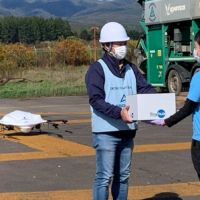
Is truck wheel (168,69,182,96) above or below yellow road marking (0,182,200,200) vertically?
above

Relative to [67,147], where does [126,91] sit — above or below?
above

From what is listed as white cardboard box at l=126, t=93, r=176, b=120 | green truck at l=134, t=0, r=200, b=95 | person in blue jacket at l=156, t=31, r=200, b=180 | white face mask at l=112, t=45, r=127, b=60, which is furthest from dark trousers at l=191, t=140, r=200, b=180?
green truck at l=134, t=0, r=200, b=95

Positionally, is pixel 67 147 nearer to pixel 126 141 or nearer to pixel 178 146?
pixel 178 146

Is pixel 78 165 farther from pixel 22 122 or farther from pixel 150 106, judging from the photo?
pixel 150 106

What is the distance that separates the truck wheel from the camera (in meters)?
18.9

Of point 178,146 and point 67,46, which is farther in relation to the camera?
point 67,46

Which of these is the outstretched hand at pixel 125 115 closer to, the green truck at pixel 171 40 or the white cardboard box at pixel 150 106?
the white cardboard box at pixel 150 106

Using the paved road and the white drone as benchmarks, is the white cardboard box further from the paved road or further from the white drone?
the white drone

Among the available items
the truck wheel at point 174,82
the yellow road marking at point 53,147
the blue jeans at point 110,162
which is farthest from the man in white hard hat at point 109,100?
the truck wheel at point 174,82

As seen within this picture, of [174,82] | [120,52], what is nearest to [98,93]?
[120,52]

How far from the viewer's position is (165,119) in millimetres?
5207

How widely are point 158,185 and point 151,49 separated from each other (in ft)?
46.1

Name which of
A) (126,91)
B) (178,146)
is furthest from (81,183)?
(178,146)

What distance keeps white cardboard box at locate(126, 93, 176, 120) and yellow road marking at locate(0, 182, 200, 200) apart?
1.78m
